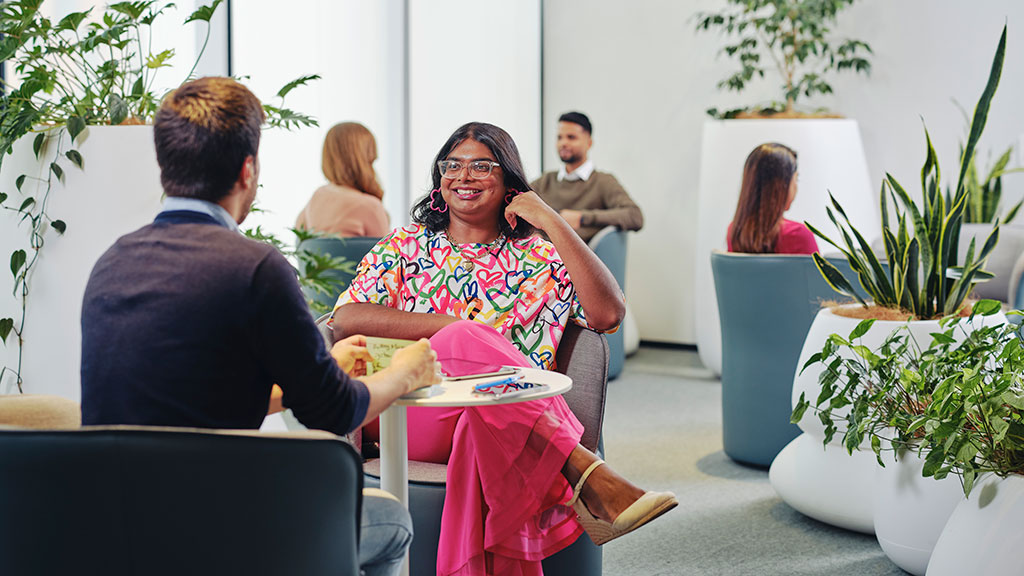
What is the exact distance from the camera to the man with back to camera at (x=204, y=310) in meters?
1.38

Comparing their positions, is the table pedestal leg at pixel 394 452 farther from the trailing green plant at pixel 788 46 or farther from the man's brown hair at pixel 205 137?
the trailing green plant at pixel 788 46

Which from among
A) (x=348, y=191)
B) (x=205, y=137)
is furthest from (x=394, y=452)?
(x=348, y=191)

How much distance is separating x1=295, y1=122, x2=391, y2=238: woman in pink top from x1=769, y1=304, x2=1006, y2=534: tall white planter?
209 cm

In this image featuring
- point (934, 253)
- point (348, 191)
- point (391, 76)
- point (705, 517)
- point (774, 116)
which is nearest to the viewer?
point (934, 253)

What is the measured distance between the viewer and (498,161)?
260cm

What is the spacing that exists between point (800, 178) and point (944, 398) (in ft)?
9.72

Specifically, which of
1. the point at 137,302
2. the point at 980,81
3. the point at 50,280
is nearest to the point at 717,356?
the point at 980,81

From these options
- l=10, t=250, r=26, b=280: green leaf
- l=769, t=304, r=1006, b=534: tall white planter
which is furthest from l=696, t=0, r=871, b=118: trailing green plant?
l=10, t=250, r=26, b=280: green leaf

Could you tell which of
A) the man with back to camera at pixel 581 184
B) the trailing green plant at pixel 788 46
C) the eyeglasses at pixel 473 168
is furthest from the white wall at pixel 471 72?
the eyeglasses at pixel 473 168

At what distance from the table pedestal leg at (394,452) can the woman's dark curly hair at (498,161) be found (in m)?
0.88

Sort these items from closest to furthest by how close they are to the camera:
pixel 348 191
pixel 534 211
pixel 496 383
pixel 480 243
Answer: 1. pixel 496 383
2. pixel 534 211
3. pixel 480 243
4. pixel 348 191

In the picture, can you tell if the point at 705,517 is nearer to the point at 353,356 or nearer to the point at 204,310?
the point at 353,356

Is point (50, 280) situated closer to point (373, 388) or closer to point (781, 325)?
point (373, 388)

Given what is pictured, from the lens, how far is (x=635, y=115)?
20.8 ft
